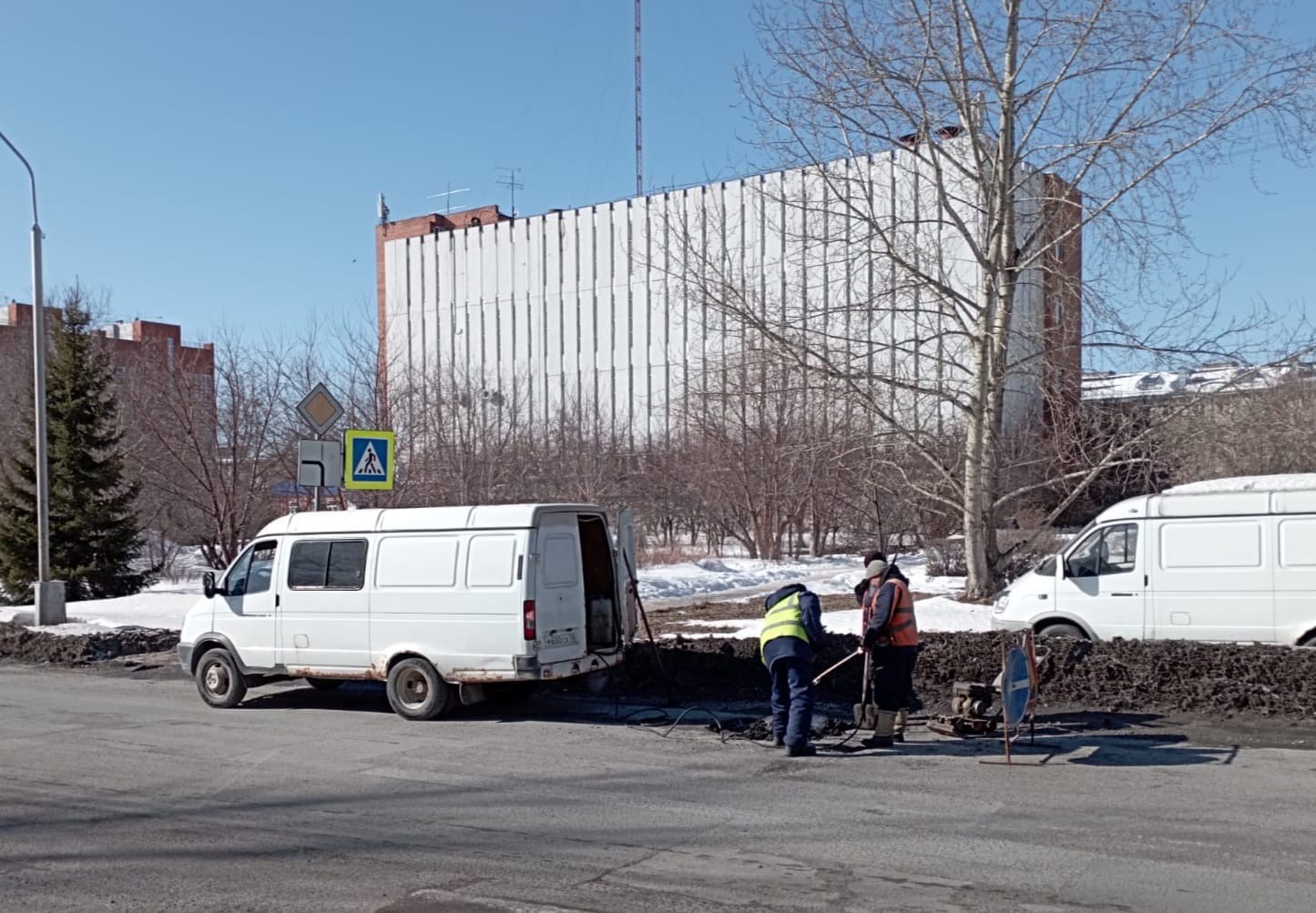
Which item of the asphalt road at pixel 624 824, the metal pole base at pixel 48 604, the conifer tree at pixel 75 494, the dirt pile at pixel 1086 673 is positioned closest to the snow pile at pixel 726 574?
the metal pole base at pixel 48 604

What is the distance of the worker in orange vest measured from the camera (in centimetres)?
1041

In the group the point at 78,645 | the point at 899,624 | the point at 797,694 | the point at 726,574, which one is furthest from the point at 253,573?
the point at 726,574

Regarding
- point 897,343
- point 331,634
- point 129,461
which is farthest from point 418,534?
point 129,461

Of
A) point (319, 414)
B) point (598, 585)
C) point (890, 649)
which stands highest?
point (319, 414)

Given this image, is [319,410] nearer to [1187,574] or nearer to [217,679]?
[217,679]

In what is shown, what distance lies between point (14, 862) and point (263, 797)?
1952 millimetres

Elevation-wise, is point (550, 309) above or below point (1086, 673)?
above

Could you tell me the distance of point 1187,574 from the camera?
13617 millimetres

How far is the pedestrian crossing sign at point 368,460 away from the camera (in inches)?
650

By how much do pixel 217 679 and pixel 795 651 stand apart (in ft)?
23.9

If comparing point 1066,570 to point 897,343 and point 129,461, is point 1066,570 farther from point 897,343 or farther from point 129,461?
point 129,461

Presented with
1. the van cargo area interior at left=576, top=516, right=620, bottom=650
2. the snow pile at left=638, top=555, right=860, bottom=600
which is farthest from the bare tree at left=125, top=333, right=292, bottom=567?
the van cargo area interior at left=576, top=516, right=620, bottom=650

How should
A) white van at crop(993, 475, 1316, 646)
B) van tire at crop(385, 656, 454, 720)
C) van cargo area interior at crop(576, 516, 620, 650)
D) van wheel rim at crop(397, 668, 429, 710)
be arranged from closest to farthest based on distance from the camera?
van tire at crop(385, 656, 454, 720), van wheel rim at crop(397, 668, 429, 710), van cargo area interior at crop(576, 516, 620, 650), white van at crop(993, 475, 1316, 646)

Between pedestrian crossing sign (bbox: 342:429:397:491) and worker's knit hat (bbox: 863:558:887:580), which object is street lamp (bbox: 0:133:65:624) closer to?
pedestrian crossing sign (bbox: 342:429:397:491)
